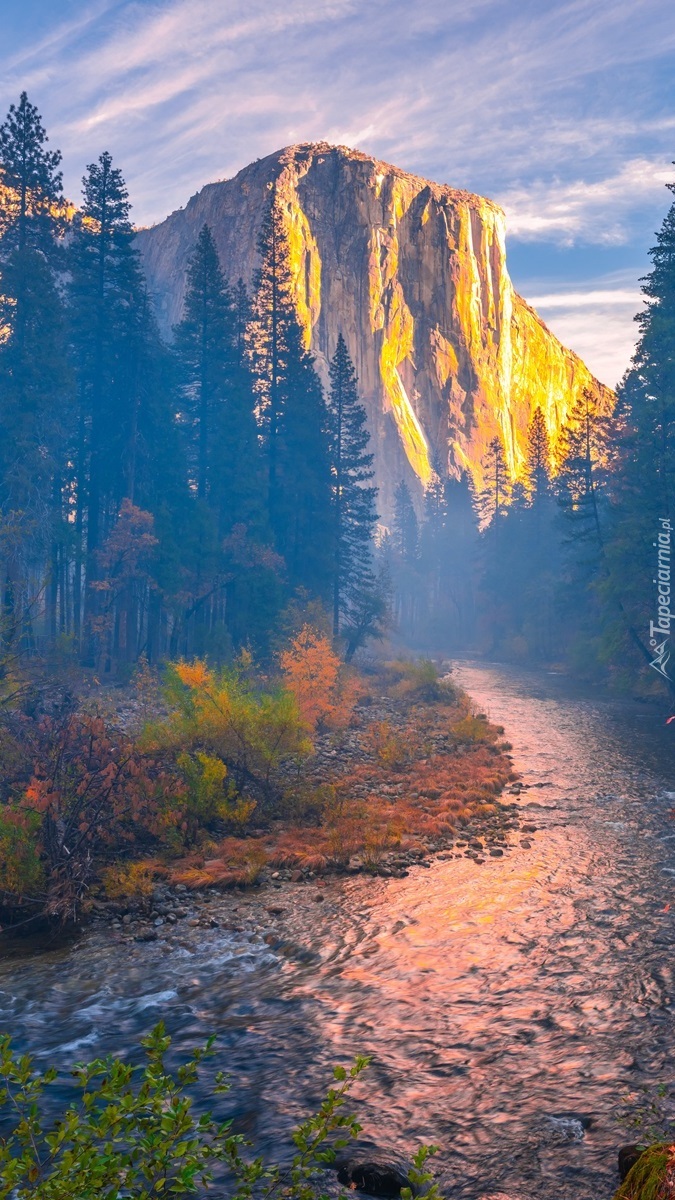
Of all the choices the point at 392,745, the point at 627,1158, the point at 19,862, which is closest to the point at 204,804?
the point at 19,862

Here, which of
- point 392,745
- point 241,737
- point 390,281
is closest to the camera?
point 241,737

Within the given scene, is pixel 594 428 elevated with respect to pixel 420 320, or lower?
lower

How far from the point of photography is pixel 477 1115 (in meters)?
6.68

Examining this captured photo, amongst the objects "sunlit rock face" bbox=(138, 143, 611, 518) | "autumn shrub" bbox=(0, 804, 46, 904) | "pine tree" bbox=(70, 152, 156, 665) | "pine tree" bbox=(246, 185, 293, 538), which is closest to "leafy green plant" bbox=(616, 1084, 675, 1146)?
"autumn shrub" bbox=(0, 804, 46, 904)

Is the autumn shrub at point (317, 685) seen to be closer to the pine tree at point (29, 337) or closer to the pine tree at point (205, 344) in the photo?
the pine tree at point (29, 337)

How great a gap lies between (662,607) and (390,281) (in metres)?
131

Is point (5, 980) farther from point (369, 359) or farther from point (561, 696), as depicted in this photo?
point (369, 359)

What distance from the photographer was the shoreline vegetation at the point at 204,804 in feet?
38.3

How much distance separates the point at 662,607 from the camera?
1225 inches

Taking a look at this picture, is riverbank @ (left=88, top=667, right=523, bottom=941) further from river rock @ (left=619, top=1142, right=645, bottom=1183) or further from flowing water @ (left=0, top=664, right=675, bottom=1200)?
river rock @ (left=619, top=1142, right=645, bottom=1183)

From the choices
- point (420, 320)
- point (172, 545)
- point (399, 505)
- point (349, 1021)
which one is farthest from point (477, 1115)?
point (420, 320)

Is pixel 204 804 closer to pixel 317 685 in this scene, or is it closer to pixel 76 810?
pixel 76 810

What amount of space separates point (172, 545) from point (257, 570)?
4.29 meters

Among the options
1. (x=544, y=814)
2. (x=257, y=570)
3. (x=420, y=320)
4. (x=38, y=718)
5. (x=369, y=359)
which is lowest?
(x=544, y=814)
